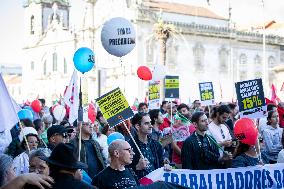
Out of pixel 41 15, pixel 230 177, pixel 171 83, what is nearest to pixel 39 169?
pixel 230 177

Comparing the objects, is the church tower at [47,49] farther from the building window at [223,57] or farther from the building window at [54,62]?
the building window at [223,57]

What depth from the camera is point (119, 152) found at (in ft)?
17.7

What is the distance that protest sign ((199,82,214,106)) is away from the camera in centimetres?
1499

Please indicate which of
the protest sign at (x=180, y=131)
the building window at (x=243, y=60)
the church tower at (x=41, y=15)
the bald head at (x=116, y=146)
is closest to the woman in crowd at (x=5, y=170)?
the bald head at (x=116, y=146)

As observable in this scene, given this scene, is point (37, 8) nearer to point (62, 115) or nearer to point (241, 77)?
point (241, 77)

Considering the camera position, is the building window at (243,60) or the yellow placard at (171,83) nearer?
the yellow placard at (171,83)

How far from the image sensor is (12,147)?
683cm

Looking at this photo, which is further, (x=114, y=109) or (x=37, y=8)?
(x=37, y=8)

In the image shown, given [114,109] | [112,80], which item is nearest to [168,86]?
[114,109]

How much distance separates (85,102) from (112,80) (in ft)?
126

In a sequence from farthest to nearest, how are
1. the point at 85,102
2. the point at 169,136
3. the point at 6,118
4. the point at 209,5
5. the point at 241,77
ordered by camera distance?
the point at 209,5 → the point at 241,77 → the point at 85,102 → the point at 169,136 → the point at 6,118

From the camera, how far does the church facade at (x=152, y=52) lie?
158 feet

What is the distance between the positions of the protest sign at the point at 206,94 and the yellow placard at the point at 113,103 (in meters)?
8.15

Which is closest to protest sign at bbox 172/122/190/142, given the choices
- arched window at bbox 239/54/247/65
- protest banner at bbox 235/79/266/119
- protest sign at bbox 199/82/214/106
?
protest banner at bbox 235/79/266/119
